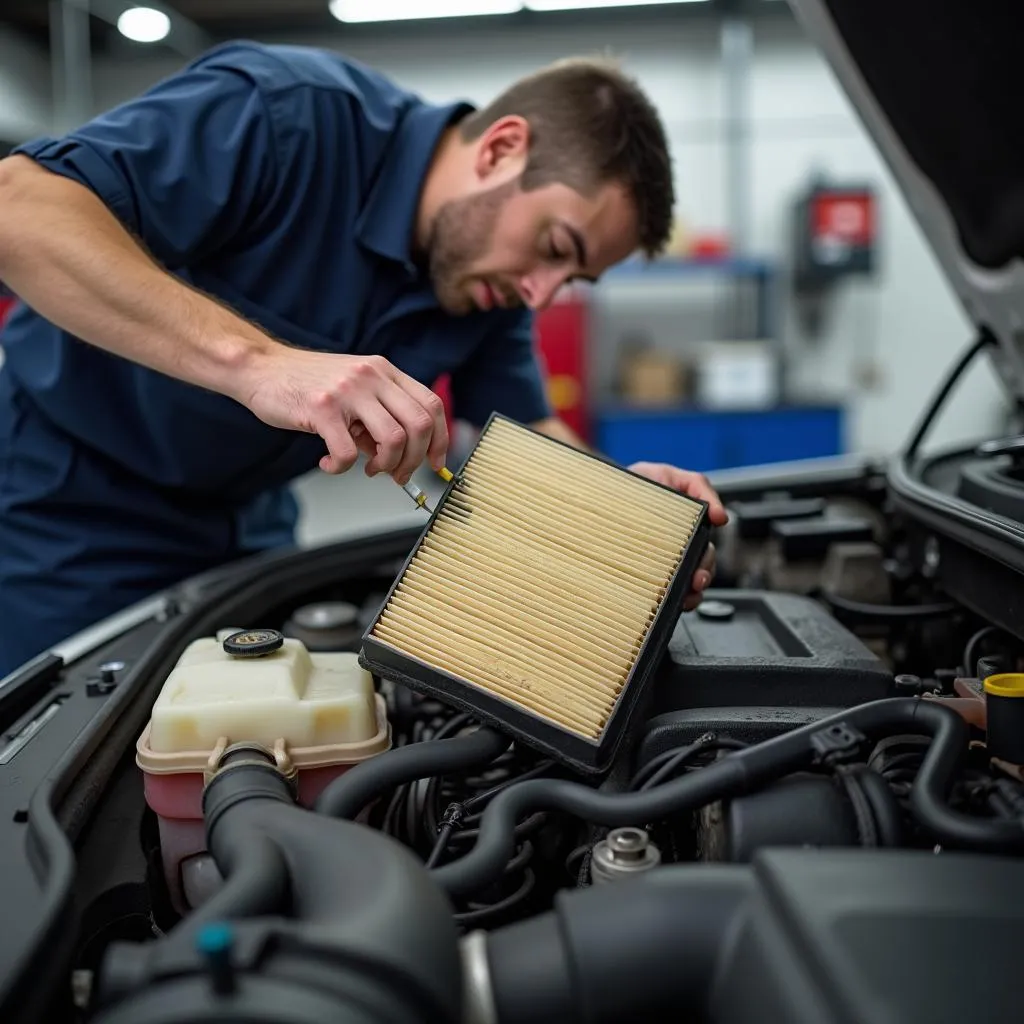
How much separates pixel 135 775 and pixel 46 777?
0.29ft

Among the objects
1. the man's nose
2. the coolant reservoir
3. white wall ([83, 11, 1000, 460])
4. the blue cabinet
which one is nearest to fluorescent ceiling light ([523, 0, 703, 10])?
white wall ([83, 11, 1000, 460])

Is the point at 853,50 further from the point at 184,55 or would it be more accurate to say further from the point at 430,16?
the point at 184,55

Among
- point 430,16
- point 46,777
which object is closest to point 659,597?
point 46,777

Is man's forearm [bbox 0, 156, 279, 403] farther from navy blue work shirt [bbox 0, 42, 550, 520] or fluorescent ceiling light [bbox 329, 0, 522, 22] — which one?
fluorescent ceiling light [bbox 329, 0, 522, 22]

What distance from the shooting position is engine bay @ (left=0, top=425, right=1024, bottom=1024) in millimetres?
423

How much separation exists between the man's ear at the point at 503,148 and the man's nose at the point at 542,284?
0.14 m

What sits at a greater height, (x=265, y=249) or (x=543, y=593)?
(x=265, y=249)

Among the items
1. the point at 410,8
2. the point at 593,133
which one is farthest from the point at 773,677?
the point at 410,8

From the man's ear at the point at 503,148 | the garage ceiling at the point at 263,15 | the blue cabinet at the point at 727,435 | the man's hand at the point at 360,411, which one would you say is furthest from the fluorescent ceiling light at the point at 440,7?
the man's hand at the point at 360,411

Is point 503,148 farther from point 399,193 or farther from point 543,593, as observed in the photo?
point 543,593

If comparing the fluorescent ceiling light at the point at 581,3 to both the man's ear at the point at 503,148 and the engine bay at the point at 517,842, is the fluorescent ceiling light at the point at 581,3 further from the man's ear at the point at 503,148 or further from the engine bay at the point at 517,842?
the engine bay at the point at 517,842

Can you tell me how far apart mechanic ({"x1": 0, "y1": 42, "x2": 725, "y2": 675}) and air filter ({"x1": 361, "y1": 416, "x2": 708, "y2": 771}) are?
23 cm

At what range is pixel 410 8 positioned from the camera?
4.82 meters

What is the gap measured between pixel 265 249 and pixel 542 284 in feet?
1.25
